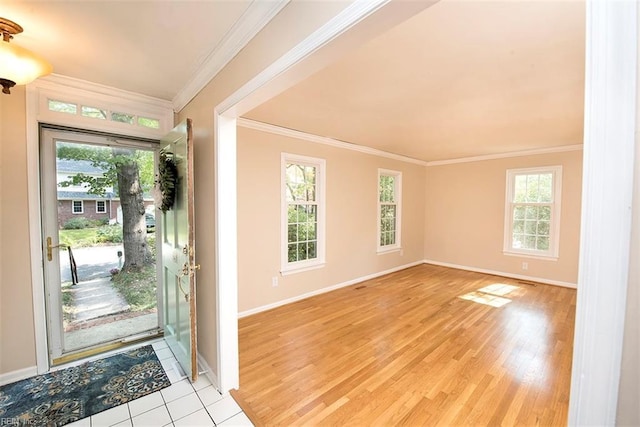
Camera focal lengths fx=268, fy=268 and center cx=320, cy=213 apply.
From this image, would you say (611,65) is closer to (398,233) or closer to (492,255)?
(398,233)

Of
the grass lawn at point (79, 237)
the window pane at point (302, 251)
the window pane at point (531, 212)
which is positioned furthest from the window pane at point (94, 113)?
the window pane at point (531, 212)

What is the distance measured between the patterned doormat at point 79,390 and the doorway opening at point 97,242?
0.26 metres

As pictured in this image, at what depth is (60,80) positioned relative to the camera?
2236mm

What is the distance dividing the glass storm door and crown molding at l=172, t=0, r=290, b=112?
0.42 metres

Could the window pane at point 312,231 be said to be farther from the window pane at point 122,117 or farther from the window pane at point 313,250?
the window pane at point 122,117

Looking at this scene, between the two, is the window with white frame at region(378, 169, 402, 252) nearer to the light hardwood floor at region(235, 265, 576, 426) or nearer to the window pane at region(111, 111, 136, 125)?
the light hardwood floor at region(235, 265, 576, 426)

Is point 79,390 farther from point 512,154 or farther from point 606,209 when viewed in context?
point 512,154

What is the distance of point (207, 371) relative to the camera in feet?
7.34

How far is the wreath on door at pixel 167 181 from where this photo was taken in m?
2.31

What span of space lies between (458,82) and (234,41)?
179 cm

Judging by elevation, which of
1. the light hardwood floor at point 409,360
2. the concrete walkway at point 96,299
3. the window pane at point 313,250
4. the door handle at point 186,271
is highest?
the door handle at point 186,271

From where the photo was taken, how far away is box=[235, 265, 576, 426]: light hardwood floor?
1876mm

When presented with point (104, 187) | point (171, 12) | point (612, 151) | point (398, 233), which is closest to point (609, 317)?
point (612, 151)

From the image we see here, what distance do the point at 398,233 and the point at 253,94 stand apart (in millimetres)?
4728
